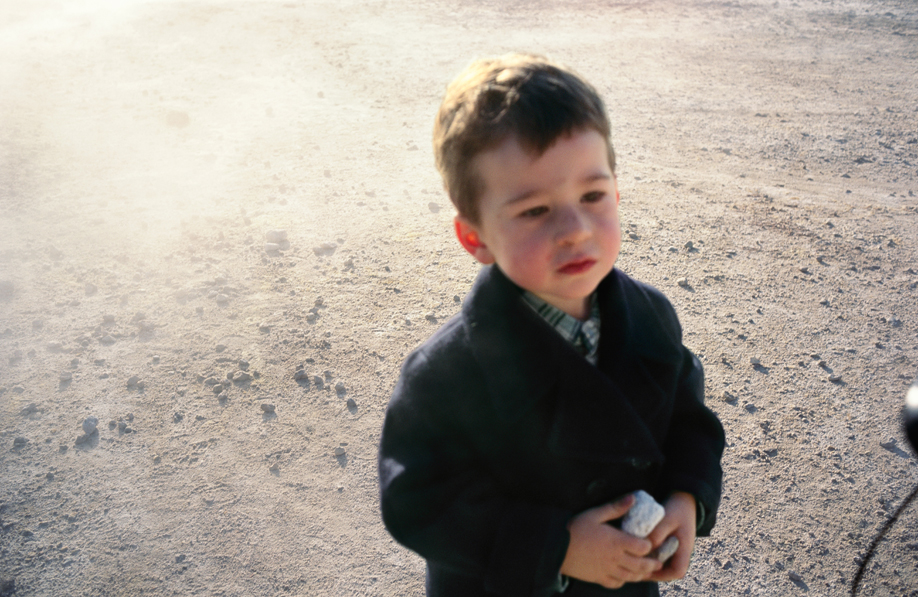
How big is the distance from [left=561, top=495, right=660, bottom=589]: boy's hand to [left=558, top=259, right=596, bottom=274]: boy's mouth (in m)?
0.45

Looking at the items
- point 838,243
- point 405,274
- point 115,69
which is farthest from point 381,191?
point 115,69

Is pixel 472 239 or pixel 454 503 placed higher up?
pixel 472 239

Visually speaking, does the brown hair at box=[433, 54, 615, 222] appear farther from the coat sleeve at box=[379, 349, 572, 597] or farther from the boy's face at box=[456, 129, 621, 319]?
the coat sleeve at box=[379, 349, 572, 597]

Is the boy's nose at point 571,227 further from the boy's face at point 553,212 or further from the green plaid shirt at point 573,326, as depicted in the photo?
the green plaid shirt at point 573,326

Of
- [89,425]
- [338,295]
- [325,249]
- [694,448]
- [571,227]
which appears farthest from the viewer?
[325,249]

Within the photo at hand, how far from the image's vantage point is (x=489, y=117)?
1.28 meters

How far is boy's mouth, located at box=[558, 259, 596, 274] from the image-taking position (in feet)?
4.25

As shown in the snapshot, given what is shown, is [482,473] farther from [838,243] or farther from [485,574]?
[838,243]

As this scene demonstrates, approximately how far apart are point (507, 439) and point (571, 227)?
44cm

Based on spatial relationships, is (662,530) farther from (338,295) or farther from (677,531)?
(338,295)

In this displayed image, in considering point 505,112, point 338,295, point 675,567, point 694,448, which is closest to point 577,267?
point 505,112

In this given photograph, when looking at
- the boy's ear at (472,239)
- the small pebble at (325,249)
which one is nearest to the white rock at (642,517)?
the boy's ear at (472,239)

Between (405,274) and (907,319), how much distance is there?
9.03ft

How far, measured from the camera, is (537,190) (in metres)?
1.26
